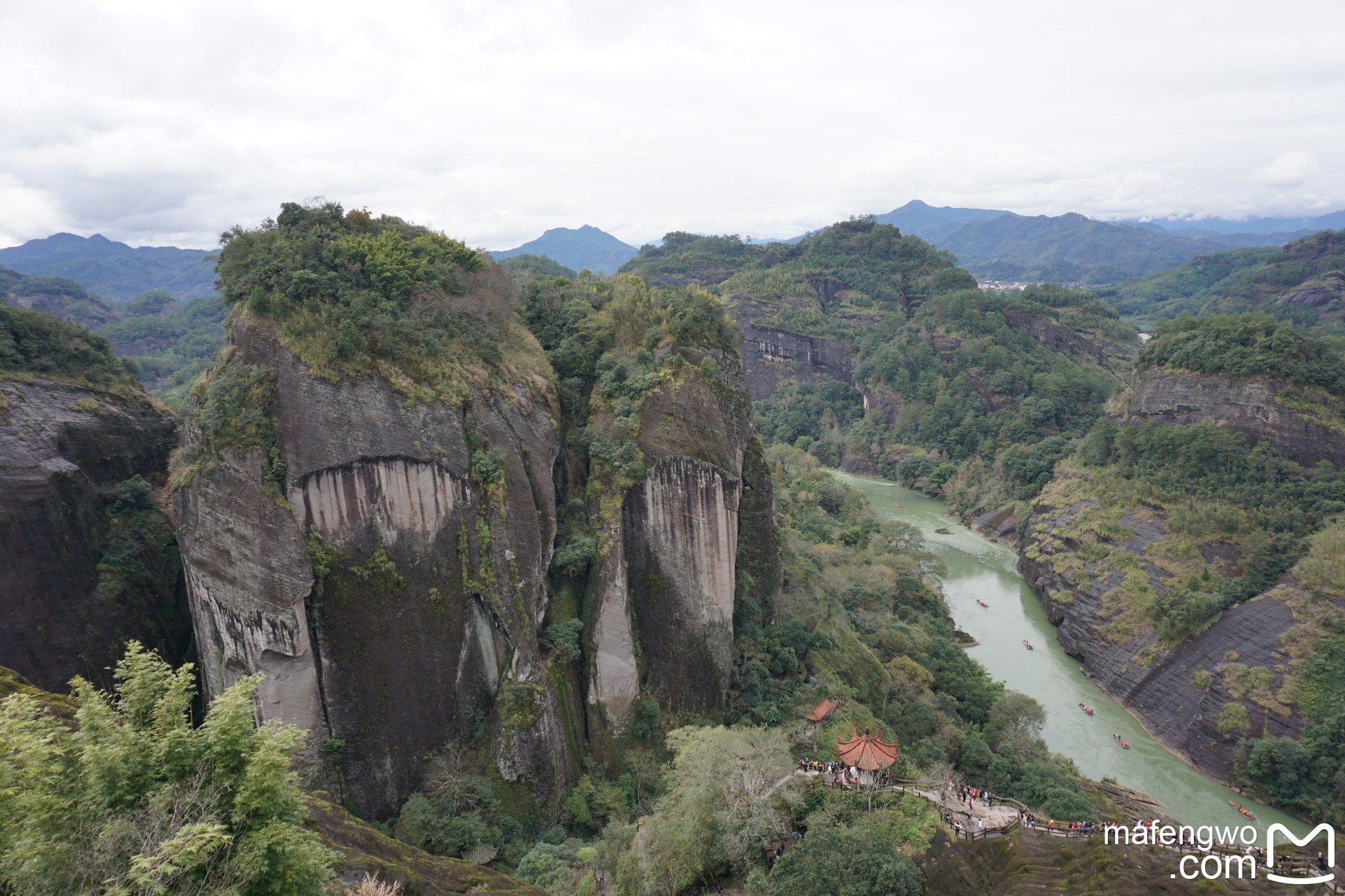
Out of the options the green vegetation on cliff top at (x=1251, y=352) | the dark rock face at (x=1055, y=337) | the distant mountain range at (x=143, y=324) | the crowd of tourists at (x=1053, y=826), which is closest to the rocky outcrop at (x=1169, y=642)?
the green vegetation on cliff top at (x=1251, y=352)

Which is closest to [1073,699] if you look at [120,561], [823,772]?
[823,772]

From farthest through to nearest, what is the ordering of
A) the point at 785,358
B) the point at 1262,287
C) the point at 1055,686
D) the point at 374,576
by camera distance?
1. the point at 1262,287
2. the point at 785,358
3. the point at 1055,686
4. the point at 374,576

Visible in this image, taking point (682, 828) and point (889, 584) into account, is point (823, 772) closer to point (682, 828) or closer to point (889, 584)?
point (682, 828)

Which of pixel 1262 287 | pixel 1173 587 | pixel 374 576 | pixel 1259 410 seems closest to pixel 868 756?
pixel 374 576

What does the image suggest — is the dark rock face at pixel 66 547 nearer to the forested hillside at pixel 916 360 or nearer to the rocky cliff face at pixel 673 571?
the rocky cliff face at pixel 673 571

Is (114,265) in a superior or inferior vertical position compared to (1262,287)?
superior

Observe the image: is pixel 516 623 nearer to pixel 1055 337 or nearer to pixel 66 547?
pixel 66 547
